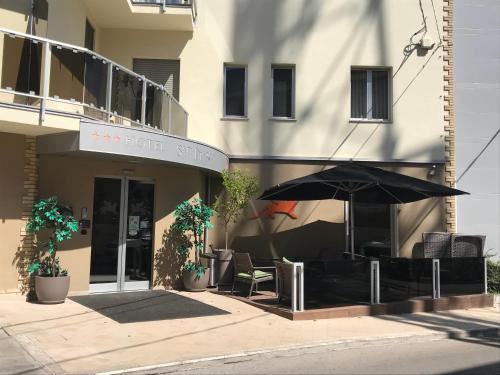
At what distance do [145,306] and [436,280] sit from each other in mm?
5975

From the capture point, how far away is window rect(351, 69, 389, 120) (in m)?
14.9

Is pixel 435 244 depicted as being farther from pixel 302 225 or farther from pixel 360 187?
pixel 360 187

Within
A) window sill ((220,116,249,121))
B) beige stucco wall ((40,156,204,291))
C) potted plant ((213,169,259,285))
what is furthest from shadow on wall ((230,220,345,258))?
window sill ((220,116,249,121))

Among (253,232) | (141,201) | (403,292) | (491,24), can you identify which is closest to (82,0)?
(141,201)

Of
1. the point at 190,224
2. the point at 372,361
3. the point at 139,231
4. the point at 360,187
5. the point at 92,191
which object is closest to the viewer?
the point at 372,361

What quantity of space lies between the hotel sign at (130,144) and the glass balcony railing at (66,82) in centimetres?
43

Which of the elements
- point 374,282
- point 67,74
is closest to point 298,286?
point 374,282

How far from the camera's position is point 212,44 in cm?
1441

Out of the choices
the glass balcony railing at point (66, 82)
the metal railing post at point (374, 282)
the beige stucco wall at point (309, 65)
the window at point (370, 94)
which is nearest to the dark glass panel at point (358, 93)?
the window at point (370, 94)

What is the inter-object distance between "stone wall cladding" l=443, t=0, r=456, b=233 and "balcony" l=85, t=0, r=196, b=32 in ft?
23.5

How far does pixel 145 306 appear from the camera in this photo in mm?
10062

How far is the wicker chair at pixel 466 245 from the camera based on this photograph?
41.4 feet

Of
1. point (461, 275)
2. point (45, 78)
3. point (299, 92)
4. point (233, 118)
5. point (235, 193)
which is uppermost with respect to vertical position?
point (299, 92)

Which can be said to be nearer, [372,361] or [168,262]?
[372,361]
